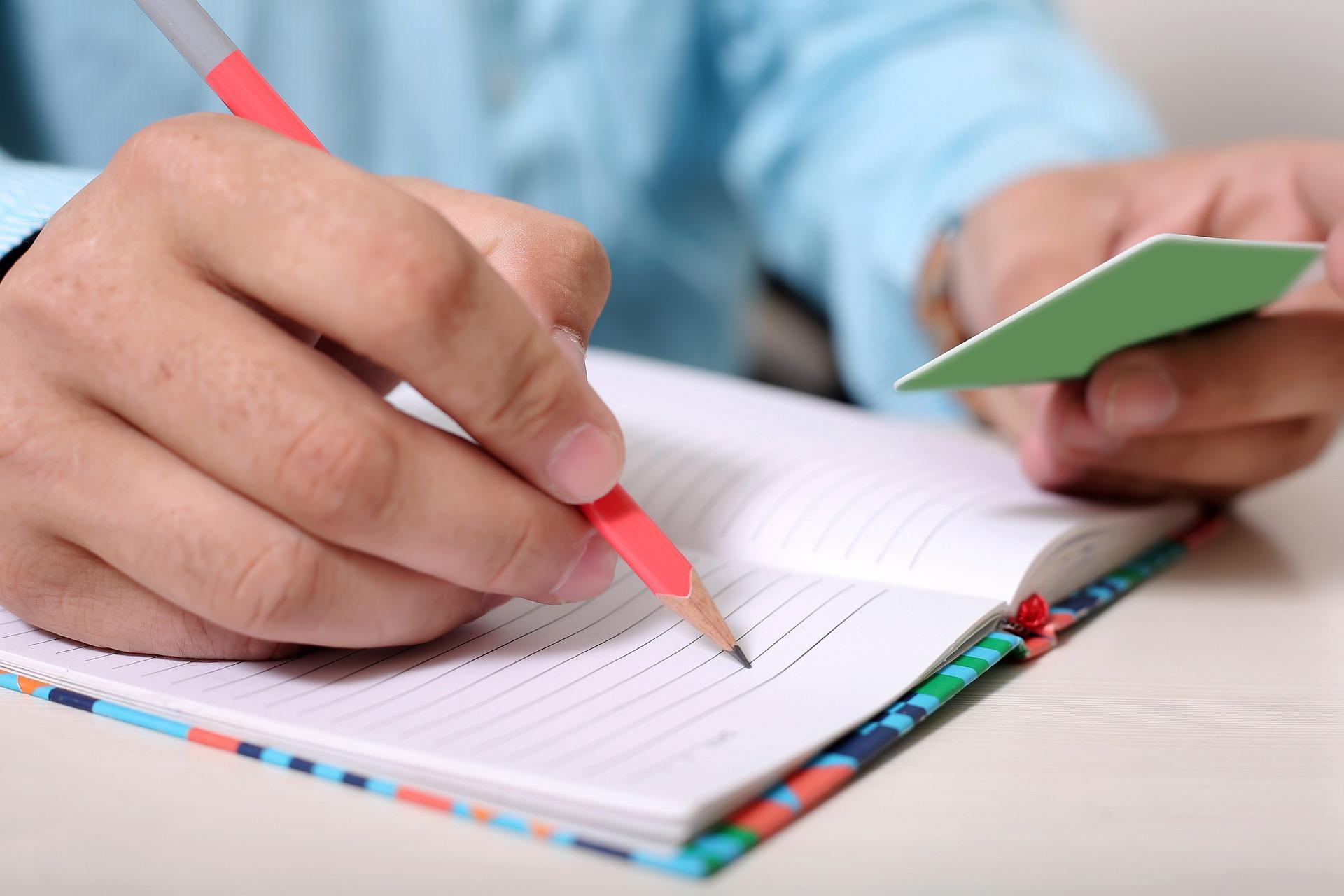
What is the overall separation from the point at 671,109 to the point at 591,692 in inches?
35.4

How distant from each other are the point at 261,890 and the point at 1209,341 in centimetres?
48

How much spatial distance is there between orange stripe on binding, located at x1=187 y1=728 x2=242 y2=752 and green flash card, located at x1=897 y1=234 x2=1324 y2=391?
0.25 m

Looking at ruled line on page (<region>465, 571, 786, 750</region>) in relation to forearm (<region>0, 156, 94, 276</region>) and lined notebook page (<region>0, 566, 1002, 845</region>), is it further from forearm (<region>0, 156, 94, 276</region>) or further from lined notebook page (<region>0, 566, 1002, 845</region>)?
forearm (<region>0, 156, 94, 276</region>)

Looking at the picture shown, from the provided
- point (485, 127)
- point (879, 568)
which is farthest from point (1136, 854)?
point (485, 127)

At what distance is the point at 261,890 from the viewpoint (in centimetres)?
25

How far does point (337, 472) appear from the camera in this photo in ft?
0.99

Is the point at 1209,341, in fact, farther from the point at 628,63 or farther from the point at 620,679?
the point at 628,63

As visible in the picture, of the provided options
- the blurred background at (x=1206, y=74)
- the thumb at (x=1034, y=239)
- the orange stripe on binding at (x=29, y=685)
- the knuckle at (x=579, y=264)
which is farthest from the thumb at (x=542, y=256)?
the blurred background at (x=1206, y=74)

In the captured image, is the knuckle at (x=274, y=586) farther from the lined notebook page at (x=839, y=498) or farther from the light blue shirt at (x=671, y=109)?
the light blue shirt at (x=671, y=109)

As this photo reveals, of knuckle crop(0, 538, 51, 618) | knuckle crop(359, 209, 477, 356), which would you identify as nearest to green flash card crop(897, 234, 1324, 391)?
knuckle crop(359, 209, 477, 356)

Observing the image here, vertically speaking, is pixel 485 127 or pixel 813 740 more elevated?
pixel 485 127

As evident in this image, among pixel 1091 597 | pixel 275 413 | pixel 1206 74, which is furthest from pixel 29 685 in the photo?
pixel 1206 74

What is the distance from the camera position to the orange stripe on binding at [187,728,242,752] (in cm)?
31

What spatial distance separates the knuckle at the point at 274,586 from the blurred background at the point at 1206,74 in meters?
1.07
